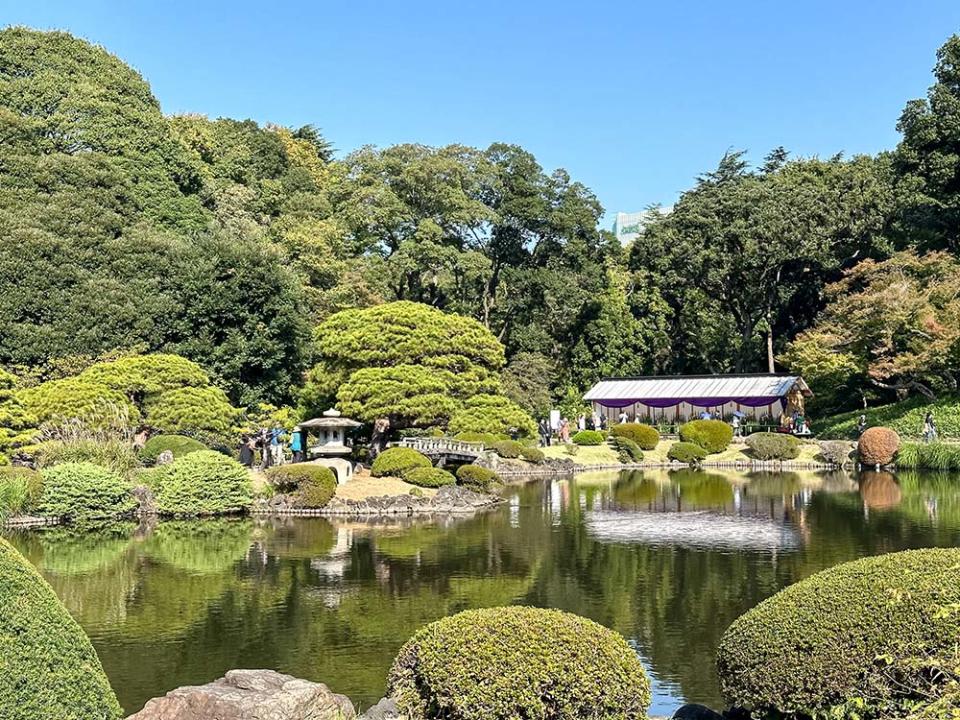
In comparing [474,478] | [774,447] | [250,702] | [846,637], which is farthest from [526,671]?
[774,447]

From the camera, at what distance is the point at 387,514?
21312mm

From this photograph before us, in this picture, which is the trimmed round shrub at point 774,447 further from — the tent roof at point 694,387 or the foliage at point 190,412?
the foliage at point 190,412

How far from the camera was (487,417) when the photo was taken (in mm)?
28641

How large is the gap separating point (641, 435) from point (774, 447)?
5.23 m

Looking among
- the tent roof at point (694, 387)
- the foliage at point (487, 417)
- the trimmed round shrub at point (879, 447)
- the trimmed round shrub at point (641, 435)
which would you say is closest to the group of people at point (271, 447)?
the foliage at point (487, 417)

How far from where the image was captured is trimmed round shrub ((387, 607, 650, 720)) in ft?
19.8

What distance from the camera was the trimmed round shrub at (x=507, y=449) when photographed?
108 ft

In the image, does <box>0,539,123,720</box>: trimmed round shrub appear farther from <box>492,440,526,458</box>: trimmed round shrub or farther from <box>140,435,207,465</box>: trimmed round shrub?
<box>492,440,526,458</box>: trimmed round shrub

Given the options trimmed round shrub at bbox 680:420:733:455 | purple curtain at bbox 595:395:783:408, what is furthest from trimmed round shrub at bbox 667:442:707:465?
purple curtain at bbox 595:395:783:408

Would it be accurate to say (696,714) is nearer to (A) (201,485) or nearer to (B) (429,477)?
(A) (201,485)

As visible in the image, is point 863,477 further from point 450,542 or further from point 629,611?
point 629,611

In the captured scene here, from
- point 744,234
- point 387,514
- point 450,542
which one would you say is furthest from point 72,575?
point 744,234

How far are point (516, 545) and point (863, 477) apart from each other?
16.1m

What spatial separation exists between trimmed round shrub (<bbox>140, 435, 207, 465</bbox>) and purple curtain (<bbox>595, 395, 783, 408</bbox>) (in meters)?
24.0
